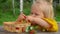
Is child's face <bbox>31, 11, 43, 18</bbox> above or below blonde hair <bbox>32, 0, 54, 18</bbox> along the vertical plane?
below

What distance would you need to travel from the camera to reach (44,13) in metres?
4.40

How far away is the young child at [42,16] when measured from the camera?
420cm

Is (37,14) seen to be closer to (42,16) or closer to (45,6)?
(42,16)

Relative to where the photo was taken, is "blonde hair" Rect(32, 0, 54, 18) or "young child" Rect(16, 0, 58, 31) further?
"blonde hair" Rect(32, 0, 54, 18)

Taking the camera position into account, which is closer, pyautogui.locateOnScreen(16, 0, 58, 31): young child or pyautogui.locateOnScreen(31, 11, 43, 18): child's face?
pyautogui.locateOnScreen(16, 0, 58, 31): young child

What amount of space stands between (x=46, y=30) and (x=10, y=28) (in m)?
0.59

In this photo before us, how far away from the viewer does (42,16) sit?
436cm

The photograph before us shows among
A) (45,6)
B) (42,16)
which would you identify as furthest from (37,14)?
(45,6)

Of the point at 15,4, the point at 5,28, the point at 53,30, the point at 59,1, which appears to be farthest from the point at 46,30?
the point at 59,1

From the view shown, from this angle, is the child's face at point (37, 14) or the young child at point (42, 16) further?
the child's face at point (37, 14)

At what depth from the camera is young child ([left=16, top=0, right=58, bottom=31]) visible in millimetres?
4203

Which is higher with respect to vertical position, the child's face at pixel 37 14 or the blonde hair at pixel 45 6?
the blonde hair at pixel 45 6

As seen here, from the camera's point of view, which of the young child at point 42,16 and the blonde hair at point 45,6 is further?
the blonde hair at point 45,6

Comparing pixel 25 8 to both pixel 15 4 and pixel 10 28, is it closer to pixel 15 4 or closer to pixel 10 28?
pixel 15 4
